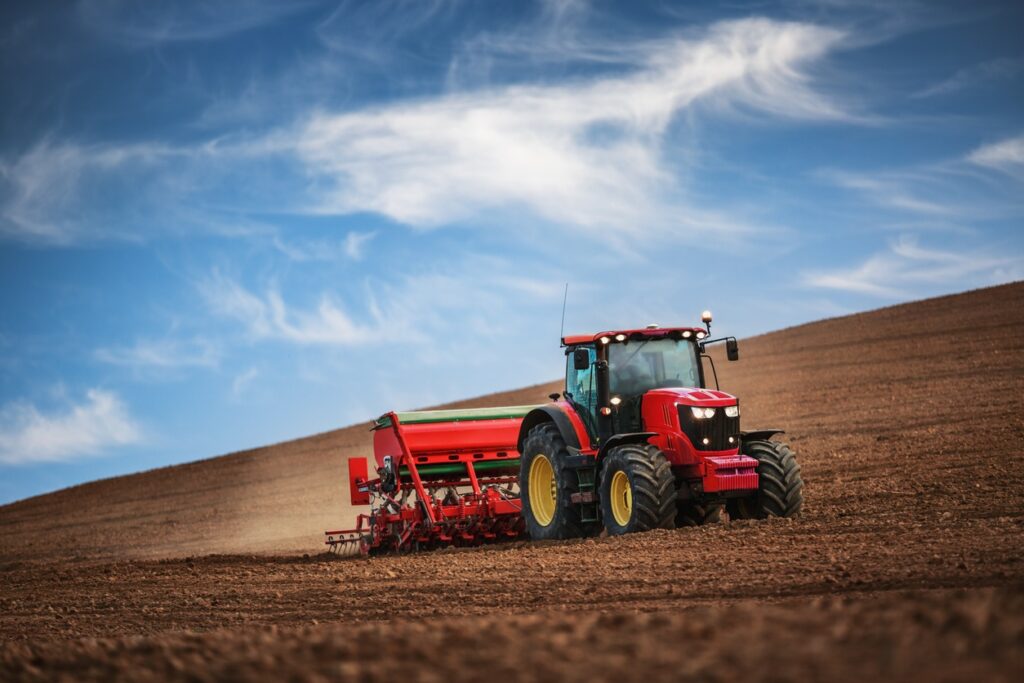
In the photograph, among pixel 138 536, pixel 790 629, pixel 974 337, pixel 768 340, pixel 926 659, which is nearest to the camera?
pixel 926 659

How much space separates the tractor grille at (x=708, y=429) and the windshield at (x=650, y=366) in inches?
30.8

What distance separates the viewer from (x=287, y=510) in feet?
90.9

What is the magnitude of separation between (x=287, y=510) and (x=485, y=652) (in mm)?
23641

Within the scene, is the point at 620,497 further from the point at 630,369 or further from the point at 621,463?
the point at 630,369

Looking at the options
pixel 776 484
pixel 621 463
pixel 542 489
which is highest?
pixel 621 463

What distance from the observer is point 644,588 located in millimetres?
9094

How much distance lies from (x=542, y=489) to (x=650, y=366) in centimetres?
222

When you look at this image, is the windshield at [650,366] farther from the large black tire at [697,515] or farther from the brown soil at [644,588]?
the brown soil at [644,588]

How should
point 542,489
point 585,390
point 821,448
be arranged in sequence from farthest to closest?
point 821,448 → point 542,489 → point 585,390

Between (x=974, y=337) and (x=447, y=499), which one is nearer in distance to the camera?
(x=447, y=499)

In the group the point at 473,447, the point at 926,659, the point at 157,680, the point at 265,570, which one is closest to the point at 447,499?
the point at 473,447

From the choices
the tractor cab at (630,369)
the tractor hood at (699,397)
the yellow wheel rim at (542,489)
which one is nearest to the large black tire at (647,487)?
the tractor hood at (699,397)

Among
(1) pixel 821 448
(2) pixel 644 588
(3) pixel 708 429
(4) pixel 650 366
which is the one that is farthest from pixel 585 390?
(1) pixel 821 448

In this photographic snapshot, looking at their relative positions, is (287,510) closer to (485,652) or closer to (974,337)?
(974,337)
